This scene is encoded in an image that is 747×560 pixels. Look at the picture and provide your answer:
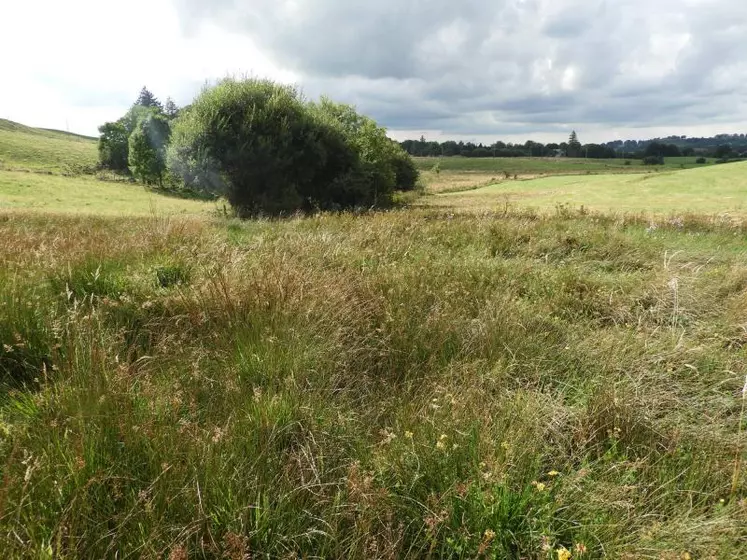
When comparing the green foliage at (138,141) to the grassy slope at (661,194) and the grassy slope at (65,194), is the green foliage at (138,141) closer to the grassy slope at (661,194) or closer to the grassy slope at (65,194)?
the grassy slope at (65,194)

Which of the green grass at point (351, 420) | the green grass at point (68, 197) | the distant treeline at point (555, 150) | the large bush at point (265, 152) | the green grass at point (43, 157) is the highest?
the distant treeline at point (555, 150)

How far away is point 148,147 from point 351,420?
2836 inches

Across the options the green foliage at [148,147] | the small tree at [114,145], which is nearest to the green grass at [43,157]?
the small tree at [114,145]

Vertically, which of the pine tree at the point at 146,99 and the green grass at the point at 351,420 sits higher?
the pine tree at the point at 146,99

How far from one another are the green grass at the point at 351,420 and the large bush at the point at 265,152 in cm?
2362

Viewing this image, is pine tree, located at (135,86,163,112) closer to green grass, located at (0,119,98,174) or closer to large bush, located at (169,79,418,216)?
green grass, located at (0,119,98,174)

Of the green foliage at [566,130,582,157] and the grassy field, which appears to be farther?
the green foliage at [566,130,582,157]

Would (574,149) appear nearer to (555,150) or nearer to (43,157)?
(555,150)

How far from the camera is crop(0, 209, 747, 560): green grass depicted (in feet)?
5.68

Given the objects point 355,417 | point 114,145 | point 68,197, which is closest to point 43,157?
point 114,145

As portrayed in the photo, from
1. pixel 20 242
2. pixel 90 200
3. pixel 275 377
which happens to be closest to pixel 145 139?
pixel 90 200

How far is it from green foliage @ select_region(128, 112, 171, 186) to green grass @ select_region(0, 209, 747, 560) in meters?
67.3

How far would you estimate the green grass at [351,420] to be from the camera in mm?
1730

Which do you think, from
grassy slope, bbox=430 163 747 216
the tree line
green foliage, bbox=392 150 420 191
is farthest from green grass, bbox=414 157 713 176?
the tree line
